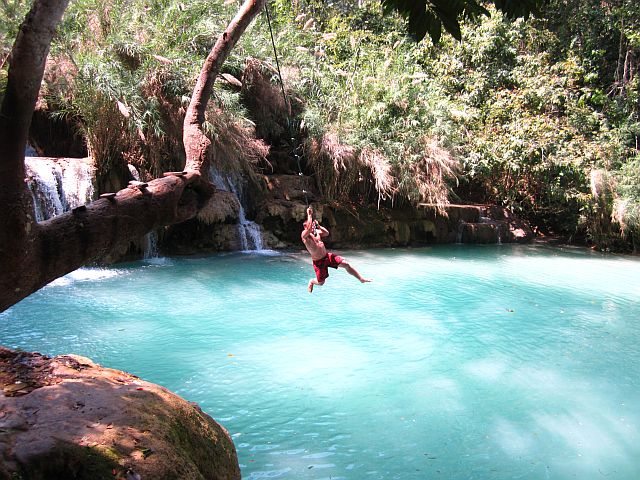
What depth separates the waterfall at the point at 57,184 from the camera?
Answer: 8352 mm

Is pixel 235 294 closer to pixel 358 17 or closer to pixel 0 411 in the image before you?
pixel 0 411

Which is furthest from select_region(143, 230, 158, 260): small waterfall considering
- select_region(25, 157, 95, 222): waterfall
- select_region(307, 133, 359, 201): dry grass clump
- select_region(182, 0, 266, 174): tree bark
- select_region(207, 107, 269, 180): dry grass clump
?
select_region(182, 0, 266, 174): tree bark

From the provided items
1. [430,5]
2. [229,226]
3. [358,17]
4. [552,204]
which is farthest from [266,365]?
[358,17]

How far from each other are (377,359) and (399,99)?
9135mm

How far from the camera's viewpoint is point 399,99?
43.2ft

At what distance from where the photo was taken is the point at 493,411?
14.6ft

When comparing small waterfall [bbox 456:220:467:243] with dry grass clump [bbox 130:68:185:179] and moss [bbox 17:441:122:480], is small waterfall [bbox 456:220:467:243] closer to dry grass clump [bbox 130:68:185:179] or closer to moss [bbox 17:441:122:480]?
dry grass clump [bbox 130:68:185:179]

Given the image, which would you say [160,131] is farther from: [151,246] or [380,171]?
[380,171]

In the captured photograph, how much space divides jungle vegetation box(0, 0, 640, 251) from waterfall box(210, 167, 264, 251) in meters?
0.66

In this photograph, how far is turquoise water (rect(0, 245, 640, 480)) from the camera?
3.80 m

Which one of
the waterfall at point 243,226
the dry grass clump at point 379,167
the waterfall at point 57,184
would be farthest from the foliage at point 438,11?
the dry grass clump at point 379,167

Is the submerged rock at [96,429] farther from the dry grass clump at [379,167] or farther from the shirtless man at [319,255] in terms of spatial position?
the dry grass clump at [379,167]

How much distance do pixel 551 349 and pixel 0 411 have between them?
544cm

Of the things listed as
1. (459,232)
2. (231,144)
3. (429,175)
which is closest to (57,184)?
(231,144)
